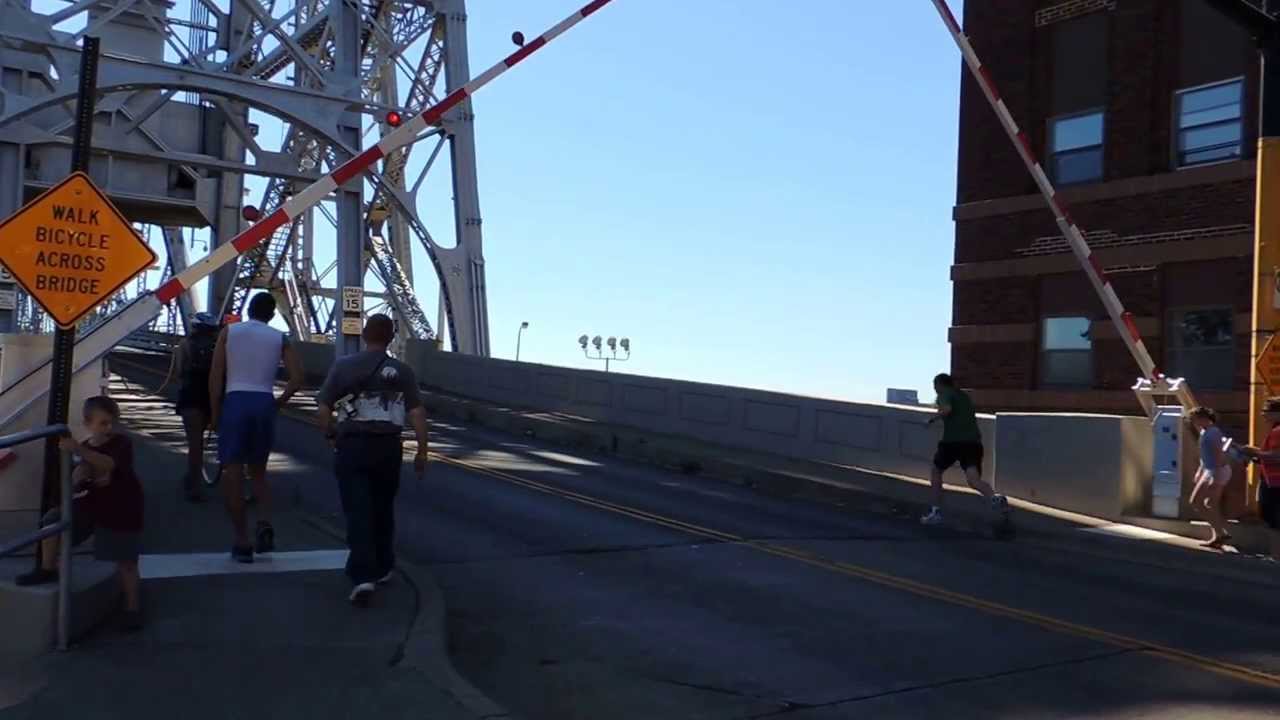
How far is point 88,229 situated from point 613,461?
13.1 m

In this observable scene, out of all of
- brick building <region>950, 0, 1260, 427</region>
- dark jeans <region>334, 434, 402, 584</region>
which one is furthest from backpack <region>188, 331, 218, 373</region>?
brick building <region>950, 0, 1260, 427</region>

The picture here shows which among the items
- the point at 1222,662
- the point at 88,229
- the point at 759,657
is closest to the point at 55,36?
the point at 88,229

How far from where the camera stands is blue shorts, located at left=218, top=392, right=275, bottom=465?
29.9 feet

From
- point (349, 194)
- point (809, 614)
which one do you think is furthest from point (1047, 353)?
point (809, 614)

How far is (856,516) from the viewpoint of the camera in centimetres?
1533

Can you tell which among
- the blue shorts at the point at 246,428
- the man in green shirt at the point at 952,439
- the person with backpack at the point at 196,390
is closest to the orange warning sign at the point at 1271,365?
the man in green shirt at the point at 952,439

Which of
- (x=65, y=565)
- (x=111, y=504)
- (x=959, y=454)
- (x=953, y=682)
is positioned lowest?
(x=953, y=682)

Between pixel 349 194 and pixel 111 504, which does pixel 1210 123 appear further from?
pixel 111 504

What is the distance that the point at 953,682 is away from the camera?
7.40m

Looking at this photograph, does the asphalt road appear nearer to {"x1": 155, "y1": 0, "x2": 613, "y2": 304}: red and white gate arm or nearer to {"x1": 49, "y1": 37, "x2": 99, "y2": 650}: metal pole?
{"x1": 49, "y1": 37, "x2": 99, "y2": 650}: metal pole

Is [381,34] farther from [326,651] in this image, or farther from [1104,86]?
[326,651]

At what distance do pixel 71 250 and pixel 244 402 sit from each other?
6.95ft

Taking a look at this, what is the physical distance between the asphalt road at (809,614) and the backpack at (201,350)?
163 cm

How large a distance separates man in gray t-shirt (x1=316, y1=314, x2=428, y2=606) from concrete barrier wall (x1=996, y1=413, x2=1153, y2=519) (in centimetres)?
956
